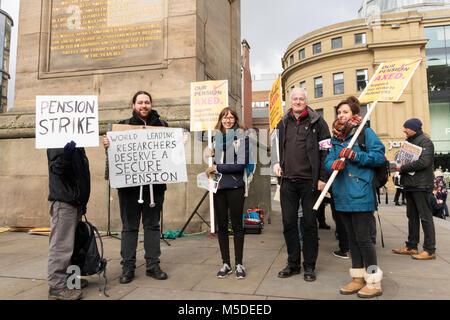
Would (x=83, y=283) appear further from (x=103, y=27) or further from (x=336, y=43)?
(x=336, y=43)

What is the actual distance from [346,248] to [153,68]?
4908 mm

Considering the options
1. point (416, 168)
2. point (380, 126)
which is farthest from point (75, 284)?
point (380, 126)

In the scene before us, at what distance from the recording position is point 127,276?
11.1ft

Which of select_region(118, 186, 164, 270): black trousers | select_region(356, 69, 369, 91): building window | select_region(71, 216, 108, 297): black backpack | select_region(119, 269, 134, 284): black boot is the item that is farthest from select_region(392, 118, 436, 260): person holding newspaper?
select_region(356, 69, 369, 91): building window

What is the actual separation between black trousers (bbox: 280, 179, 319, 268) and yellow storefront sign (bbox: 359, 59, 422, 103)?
1.62 m

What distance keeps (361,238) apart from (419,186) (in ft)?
7.13

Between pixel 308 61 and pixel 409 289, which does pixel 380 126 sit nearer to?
pixel 308 61

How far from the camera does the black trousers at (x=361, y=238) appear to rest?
3.00 meters

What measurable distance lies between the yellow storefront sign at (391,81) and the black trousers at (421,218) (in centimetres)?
152

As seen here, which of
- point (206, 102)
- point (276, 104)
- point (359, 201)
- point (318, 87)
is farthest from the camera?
point (318, 87)

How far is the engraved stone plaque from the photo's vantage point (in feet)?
21.5

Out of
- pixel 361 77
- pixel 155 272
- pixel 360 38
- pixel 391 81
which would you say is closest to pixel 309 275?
pixel 155 272

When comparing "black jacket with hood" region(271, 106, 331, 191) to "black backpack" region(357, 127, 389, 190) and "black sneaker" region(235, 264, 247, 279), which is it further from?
"black sneaker" region(235, 264, 247, 279)

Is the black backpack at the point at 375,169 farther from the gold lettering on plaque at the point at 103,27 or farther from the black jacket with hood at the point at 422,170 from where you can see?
the gold lettering on plaque at the point at 103,27
